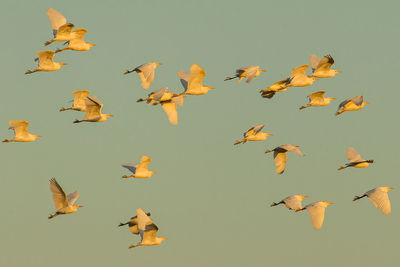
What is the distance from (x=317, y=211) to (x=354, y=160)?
6.18 m

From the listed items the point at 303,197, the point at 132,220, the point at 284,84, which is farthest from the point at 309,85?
the point at 132,220

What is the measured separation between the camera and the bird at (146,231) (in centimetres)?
5606

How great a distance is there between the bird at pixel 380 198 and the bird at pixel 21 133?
64.9 feet

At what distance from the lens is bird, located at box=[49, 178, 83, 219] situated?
5428 cm

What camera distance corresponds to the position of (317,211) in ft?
183

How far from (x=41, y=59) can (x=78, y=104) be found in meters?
3.40

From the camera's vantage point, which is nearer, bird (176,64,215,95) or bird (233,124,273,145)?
bird (176,64,215,95)

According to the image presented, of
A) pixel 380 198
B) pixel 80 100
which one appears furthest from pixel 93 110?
pixel 380 198

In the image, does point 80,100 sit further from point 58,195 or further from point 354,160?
point 354,160

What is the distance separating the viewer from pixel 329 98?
63.3 meters

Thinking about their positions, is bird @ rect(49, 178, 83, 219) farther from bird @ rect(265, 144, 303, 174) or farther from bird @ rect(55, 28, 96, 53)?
bird @ rect(265, 144, 303, 174)

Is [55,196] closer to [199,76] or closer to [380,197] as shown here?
[199,76]

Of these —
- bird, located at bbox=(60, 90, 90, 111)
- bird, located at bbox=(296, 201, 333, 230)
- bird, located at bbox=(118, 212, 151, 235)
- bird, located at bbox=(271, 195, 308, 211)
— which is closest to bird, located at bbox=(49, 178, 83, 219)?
bird, located at bbox=(118, 212, 151, 235)

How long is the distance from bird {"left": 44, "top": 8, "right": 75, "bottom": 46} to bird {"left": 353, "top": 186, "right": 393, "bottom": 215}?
18.7 meters
